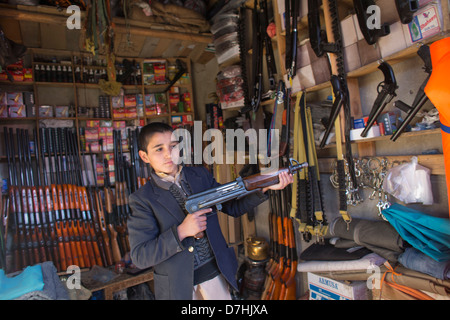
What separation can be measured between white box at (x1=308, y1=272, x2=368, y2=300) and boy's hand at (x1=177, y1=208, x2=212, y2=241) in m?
1.11

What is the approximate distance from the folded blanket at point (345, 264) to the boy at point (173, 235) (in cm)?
76

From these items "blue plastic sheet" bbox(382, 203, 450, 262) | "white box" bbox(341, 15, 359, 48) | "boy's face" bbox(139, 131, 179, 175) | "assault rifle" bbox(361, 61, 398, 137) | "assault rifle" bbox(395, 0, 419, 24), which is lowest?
"blue plastic sheet" bbox(382, 203, 450, 262)

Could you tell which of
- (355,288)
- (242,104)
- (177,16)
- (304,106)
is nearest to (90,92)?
(177,16)

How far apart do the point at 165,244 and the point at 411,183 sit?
4.41 feet

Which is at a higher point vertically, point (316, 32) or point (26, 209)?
point (316, 32)

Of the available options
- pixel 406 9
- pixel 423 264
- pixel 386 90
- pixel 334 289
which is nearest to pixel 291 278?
pixel 334 289

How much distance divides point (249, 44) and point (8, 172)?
303 centimetres

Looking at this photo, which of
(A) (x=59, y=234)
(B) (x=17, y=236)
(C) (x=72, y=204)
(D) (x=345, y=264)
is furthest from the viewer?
(C) (x=72, y=204)

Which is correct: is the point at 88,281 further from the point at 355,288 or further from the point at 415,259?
the point at 415,259

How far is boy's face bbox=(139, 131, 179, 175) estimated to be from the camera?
4.58 ft

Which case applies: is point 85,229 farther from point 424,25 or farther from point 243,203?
point 424,25

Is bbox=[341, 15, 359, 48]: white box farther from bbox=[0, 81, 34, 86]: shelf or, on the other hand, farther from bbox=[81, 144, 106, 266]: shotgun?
bbox=[0, 81, 34, 86]: shelf

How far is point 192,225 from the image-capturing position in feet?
4.19

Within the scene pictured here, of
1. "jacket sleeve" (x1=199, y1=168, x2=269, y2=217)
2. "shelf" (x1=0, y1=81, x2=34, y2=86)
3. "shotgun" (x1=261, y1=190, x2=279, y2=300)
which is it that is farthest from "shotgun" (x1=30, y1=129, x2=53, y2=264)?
"jacket sleeve" (x1=199, y1=168, x2=269, y2=217)
